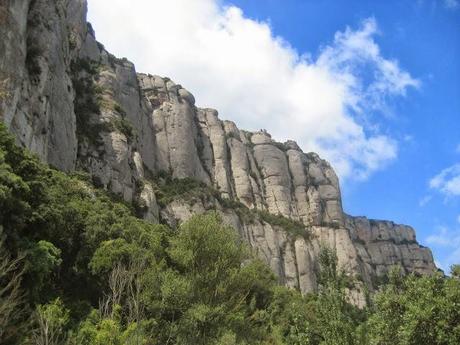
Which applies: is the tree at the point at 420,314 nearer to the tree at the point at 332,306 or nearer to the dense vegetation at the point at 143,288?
the dense vegetation at the point at 143,288

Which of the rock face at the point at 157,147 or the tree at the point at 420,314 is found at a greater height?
the rock face at the point at 157,147

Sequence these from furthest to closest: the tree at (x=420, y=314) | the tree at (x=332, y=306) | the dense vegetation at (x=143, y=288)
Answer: the tree at (x=420, y=314) → the dense vegetation at (x=143, y=288) → the tree at (x=332, y=306)

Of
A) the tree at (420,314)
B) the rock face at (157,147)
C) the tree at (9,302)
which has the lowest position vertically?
the tree at (420,314)

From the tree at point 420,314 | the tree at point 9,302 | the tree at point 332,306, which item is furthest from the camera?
the tree at point 420,314

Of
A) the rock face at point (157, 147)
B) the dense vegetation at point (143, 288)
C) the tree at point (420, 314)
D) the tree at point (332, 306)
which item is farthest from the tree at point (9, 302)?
the rock face at point (157, 147)

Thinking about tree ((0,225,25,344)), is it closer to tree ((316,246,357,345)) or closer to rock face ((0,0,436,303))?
tree ((316,246,357,345))

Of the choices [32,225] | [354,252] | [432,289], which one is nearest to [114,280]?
[32,225]

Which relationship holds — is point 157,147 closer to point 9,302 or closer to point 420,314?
point 9,302

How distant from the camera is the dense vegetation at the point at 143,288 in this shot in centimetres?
1673

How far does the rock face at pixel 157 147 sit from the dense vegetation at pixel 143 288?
33.2ft

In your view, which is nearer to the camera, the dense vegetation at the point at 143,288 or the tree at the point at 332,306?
the tree at the point at 332,306

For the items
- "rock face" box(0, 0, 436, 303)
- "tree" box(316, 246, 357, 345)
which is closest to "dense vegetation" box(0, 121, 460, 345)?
"tree" box(316, 246, 357, 345)

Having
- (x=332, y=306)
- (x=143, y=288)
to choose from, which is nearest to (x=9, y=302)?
(x=332, y=306)

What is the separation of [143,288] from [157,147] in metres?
68.3
